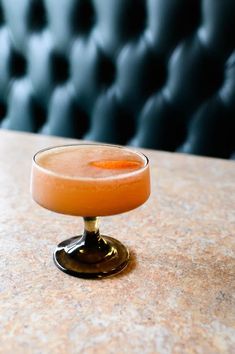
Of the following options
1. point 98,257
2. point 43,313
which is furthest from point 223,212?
point 43,313

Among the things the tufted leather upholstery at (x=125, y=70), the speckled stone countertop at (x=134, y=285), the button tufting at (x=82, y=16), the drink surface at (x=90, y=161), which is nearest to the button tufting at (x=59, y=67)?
the tufted leather upholstery at (x=125, y=70)

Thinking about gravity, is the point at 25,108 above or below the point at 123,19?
below

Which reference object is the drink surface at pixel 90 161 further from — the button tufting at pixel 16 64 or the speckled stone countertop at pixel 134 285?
the button tufting at pixel 16 64

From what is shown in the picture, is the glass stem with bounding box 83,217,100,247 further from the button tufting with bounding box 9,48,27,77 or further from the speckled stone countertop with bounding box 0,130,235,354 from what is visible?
the button tufting with bounding box 9,48,27,77

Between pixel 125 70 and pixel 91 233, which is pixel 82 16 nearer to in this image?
pixel 125 70

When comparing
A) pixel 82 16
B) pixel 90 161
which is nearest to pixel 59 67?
pixel 82 16

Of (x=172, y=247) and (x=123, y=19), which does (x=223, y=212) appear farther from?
(x=123, y=19)
